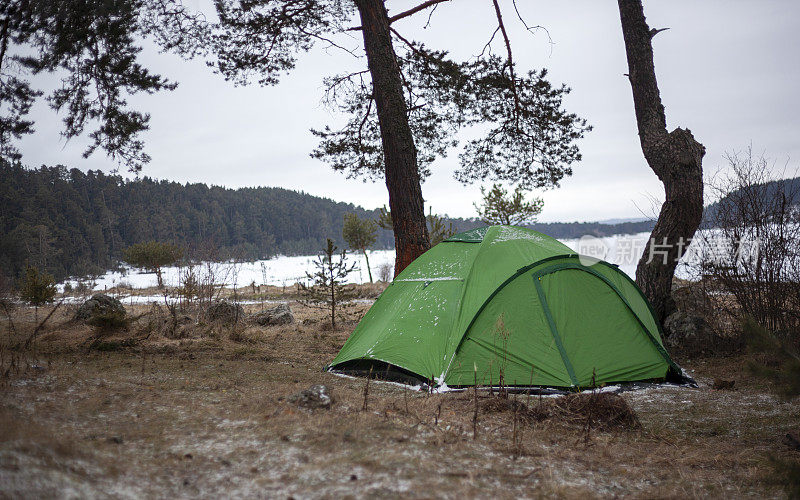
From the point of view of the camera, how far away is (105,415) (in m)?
3.08

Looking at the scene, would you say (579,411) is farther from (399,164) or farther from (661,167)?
(661,167)

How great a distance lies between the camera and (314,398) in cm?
347

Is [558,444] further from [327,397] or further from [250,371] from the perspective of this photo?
[250,371]

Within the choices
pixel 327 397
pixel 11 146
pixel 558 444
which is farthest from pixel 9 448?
pixel 11 146

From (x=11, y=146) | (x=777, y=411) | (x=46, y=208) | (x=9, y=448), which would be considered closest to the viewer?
(x=9, y=448)

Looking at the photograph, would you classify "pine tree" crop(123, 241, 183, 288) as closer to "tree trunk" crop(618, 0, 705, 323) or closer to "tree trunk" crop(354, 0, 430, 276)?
"tree trunk" crop(354, 0, 430, 276)

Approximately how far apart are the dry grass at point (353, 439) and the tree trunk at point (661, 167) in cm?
254

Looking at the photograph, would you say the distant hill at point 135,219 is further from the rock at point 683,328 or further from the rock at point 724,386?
the rock at point 724,386

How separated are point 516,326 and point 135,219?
7193cm

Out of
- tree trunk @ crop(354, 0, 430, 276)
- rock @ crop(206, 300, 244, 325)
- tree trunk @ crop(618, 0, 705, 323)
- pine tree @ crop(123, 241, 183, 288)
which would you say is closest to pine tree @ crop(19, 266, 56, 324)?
rock @ crop(206, 300, 244, 325)

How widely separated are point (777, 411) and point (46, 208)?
218 feet

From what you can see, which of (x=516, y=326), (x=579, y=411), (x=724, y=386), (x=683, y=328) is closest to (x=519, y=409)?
(x=579, y=411)

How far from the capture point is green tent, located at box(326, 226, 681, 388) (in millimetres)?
A: 4871

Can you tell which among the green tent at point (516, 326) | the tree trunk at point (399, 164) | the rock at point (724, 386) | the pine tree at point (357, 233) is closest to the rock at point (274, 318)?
the tree trunk at point (399, 164)
